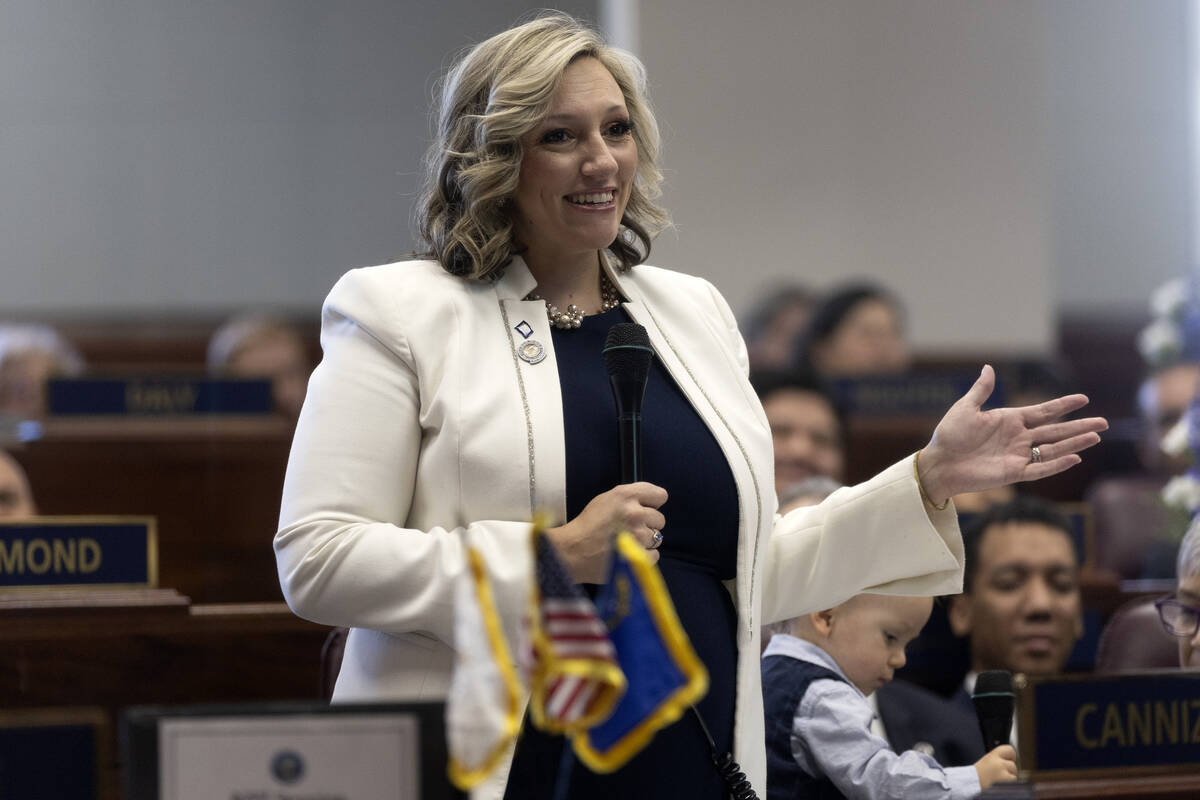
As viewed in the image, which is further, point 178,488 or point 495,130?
point 178,488

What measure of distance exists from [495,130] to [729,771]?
77cm

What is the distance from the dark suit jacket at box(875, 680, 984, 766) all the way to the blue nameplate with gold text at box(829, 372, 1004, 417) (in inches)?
89.3

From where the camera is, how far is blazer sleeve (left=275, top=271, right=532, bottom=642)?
1.69 meters

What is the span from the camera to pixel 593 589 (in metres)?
1.79

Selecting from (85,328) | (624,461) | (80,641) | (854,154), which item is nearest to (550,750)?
(624,461)

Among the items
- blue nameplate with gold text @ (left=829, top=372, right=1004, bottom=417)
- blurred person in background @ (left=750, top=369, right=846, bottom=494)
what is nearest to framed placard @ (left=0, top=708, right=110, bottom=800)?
blurred person in background @ (left=750, top=369, right=846, bottom=494)

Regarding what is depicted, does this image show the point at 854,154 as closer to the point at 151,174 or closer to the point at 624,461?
the point at 151,174

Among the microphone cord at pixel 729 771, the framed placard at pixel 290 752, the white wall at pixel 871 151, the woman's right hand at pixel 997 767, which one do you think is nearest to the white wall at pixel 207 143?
the white wall at pixel 871 151

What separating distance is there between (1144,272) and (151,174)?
628 centimetres

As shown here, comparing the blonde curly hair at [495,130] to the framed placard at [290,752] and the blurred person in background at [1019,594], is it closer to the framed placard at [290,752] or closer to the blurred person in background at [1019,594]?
the framed placard at [290,752]

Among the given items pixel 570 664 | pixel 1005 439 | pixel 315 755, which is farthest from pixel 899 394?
pixel 570 664

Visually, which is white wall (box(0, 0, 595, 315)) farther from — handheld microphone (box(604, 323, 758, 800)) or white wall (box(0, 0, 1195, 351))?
handheld microphone (box(604, 323, 758, 800))

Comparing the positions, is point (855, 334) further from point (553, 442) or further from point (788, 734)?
point (553, 442)

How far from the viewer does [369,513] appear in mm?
1754
